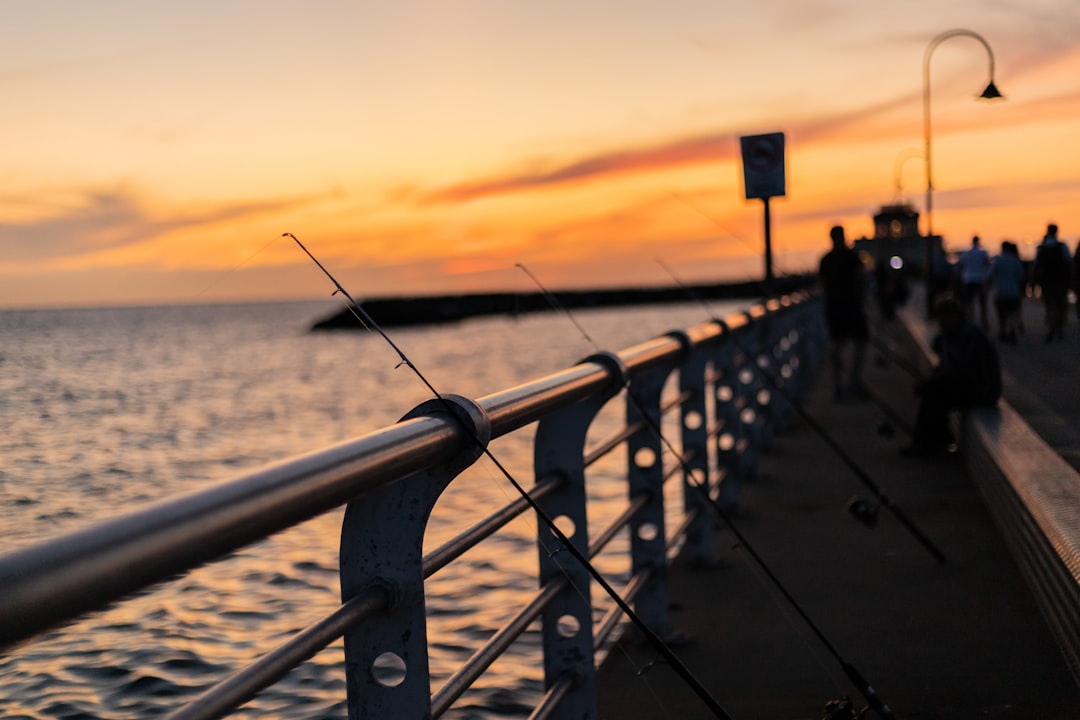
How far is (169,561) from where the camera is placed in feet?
→ 4.03

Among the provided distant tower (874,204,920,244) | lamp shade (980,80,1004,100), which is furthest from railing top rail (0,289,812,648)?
distant tower (874,204,920,244)

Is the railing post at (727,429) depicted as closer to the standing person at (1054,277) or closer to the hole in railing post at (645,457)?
the hole in railing post at (645,457)

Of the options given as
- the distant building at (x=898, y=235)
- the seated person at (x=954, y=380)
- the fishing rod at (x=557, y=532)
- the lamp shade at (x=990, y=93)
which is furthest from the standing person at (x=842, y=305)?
the distant building at (x=898, y=235)

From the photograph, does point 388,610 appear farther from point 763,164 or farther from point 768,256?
point 768,256

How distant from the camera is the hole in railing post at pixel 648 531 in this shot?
4.88m

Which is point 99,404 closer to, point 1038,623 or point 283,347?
point 1038,623

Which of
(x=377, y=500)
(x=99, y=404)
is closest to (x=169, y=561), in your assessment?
(x=377, y=500)

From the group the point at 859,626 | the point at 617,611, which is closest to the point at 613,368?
the point at 617,611

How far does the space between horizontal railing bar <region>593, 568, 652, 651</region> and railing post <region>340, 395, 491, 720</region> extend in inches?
59.4

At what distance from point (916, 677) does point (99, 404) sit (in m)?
40.8

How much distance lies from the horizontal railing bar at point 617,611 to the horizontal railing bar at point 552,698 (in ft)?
0.45

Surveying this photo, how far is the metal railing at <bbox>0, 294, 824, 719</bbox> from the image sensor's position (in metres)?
1.13

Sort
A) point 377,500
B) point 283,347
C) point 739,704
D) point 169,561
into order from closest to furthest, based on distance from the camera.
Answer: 1. point 169,561
2. point 377,500
3. point 739,704
4. point 283,347

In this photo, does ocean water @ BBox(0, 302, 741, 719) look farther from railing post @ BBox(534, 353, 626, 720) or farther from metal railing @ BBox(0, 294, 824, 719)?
railing post @ BBox(534, 353, 626, 720)
